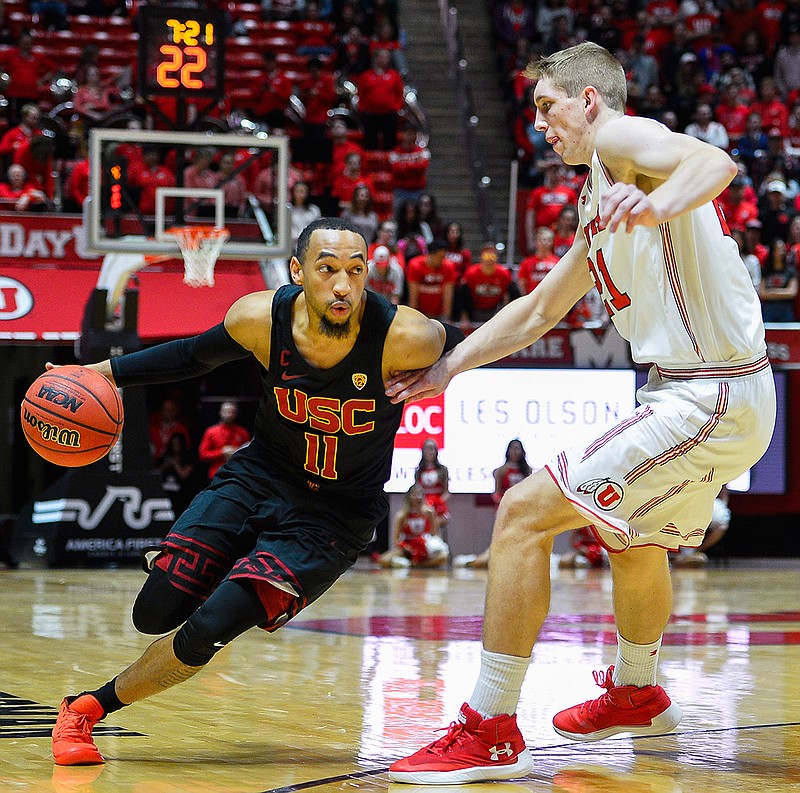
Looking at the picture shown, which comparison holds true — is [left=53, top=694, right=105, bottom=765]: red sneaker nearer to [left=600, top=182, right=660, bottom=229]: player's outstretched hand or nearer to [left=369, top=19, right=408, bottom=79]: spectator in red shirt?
[left=600, top=182, right=660, bottom=229]: player's outstretched hand

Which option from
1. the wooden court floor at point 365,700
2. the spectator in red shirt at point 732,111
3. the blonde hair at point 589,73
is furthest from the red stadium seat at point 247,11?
the blonde hair at point 589,73

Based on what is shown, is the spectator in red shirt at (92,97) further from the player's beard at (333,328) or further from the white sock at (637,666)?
the white sock at (637,666)

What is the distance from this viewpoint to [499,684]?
4043 mm

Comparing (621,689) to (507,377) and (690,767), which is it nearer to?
(690,767)

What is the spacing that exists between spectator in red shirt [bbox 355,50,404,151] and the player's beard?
13375mm

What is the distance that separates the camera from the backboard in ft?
38.8

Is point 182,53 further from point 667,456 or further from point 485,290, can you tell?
point 667,456

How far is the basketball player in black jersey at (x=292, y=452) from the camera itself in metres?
4.38

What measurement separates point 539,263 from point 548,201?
1.61m

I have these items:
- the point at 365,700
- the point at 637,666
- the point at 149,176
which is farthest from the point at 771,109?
the point at 637,666

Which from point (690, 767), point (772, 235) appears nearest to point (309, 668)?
point (690, 767)

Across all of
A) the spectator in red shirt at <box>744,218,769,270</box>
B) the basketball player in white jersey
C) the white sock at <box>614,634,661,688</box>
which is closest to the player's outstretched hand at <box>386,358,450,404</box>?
the basketball player in white jersey

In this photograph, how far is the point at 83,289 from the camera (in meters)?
13.4

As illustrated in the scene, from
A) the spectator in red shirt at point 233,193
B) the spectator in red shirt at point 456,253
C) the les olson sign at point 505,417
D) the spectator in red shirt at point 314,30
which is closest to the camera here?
the spectator in red shirt at point 233,193
